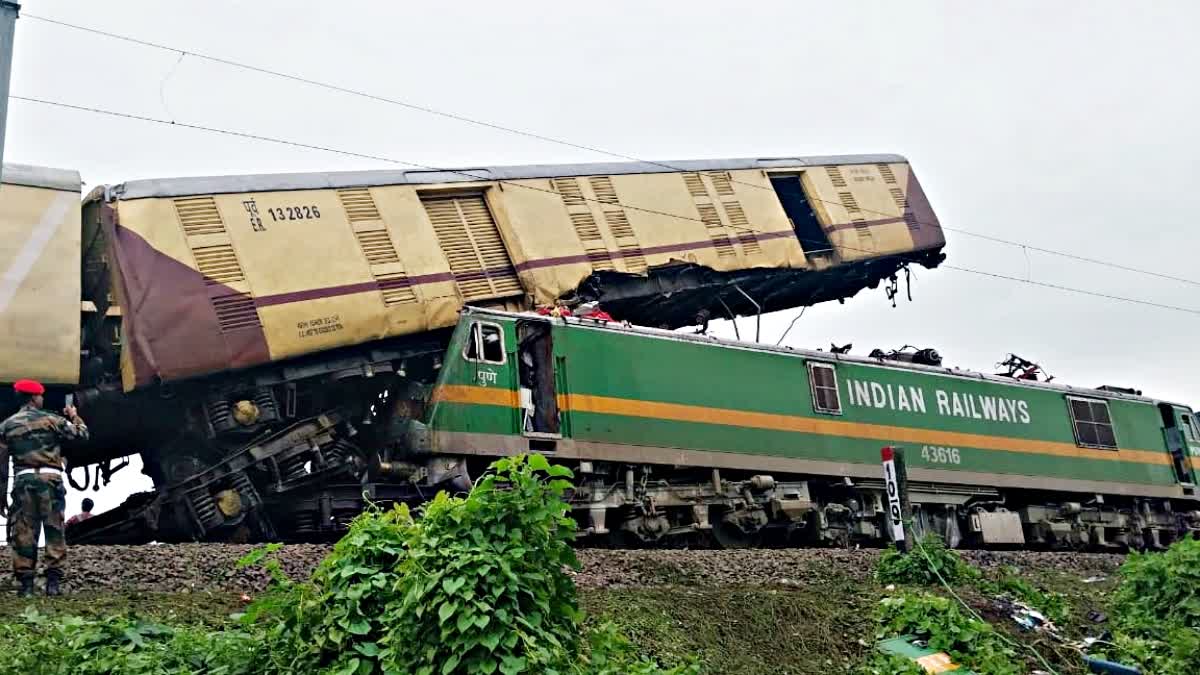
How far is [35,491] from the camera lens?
323 inches

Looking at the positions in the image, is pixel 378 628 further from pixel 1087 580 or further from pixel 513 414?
pixel 1087 580

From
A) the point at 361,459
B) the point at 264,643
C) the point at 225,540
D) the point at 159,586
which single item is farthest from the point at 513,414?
the point at 264,643

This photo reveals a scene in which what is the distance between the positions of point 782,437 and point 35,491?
9.20 meters

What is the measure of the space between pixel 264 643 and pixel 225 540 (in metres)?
5.94

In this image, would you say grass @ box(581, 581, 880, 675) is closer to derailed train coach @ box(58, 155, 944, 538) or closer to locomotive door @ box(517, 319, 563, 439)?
locomotive door @ box(517, 319, 563, 439)

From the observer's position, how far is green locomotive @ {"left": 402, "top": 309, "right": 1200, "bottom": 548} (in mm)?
12273

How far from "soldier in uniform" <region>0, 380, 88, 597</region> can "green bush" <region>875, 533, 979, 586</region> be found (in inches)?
283

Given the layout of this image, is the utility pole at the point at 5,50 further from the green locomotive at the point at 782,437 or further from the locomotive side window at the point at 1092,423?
the locomotive side window at the point at 1092,423

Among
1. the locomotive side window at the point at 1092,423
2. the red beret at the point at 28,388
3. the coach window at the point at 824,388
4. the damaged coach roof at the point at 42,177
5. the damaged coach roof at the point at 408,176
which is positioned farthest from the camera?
the locomotive side window at the point at 1092,423

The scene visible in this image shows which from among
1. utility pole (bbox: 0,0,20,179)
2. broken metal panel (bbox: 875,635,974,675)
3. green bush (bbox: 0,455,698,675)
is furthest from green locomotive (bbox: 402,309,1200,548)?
utility pole (bbox: 0,0,20,179)

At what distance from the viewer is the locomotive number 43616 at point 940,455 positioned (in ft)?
53.6

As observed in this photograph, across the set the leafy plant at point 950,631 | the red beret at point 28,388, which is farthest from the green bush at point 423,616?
the red beret at point 28,388

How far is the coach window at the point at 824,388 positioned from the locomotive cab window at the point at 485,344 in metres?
5.02

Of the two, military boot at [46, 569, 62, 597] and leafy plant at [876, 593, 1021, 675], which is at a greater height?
military boot at [46, 569, 62, 597]
